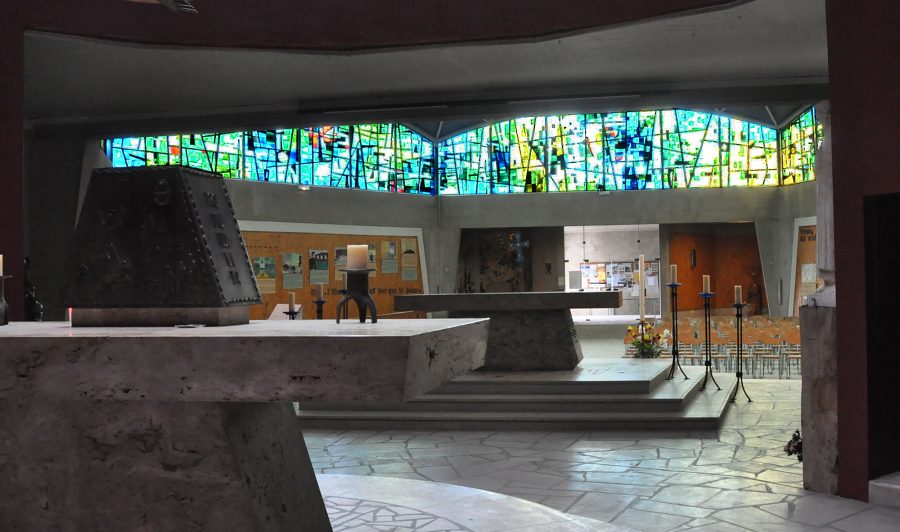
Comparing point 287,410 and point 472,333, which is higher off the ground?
point 472,333

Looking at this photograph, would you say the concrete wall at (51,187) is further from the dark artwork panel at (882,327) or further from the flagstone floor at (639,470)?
the dark artwork panel at (882,327)

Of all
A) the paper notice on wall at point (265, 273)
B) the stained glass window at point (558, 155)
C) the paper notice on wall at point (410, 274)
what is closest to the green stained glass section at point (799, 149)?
the stained glass window at point (558, 155)

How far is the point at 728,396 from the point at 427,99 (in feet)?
16.6

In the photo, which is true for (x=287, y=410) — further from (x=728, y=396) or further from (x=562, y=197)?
(x=562, y=197)

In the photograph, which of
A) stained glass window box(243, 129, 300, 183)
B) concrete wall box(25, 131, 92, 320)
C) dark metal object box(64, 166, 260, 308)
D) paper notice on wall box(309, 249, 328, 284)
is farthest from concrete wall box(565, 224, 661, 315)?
dark metal object box(64, 166, 260, 308)

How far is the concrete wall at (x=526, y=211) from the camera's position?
19188mm

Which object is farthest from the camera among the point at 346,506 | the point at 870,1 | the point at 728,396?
the point at 728,396

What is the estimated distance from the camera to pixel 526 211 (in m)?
22.5

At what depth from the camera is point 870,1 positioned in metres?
5.50

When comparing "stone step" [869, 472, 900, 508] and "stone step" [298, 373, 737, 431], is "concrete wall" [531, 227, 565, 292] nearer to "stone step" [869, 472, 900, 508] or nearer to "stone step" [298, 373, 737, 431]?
"stone step" [298, 373, 737, 431]

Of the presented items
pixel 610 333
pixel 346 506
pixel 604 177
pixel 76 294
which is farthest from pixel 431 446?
pixel 604 177

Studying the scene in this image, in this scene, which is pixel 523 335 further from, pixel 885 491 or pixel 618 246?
pixel 618 246

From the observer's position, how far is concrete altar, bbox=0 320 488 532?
289cm

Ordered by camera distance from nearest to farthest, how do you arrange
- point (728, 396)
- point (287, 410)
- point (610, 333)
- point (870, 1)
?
point (287, 410), point (870, 1), point (728, 396), point (610, 333)
